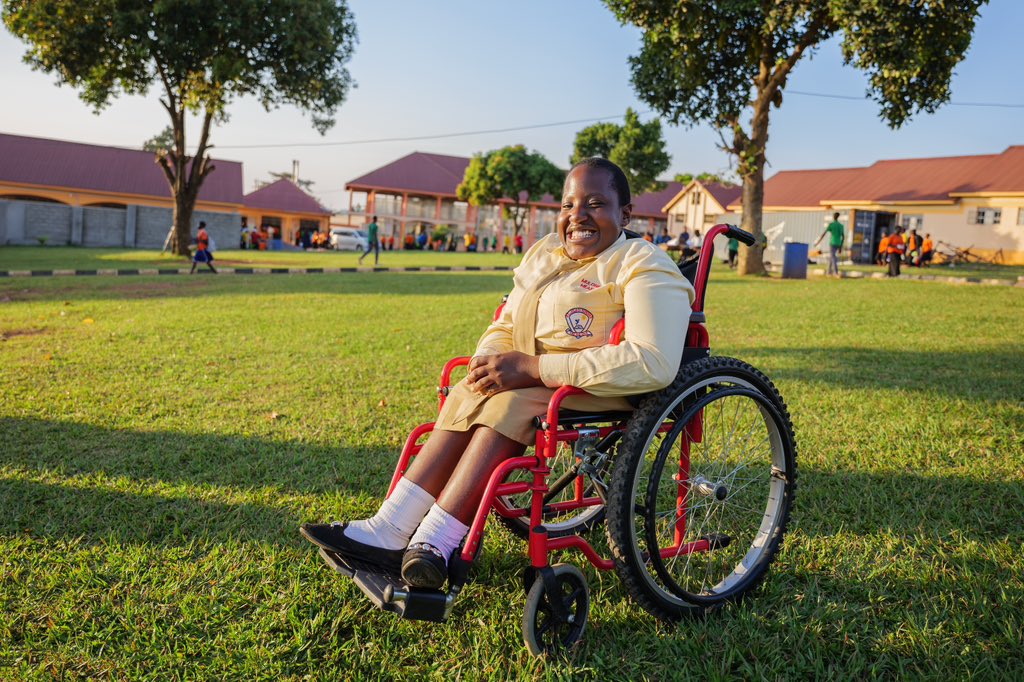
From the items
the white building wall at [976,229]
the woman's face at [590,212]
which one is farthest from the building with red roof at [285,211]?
the woman's face at [590,212]

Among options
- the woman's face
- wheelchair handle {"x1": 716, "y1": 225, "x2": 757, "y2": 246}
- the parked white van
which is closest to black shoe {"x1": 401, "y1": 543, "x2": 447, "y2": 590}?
the woman's face

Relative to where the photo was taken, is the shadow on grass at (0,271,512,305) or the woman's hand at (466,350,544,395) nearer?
the woman's hand at (466,350,544,395)

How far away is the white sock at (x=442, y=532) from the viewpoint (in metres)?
2.15

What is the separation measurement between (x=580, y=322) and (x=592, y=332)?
0.18 feet

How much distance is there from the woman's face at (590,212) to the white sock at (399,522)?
3.25 feet

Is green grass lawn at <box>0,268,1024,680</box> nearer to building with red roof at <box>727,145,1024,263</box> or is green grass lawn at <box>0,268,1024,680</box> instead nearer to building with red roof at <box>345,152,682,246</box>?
building with red roof at <box>727,145,1024,263</box>

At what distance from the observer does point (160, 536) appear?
2.88m

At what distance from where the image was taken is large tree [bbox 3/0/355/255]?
60.6 ft

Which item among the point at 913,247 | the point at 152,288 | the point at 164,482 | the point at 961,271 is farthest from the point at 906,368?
the point at 913,247

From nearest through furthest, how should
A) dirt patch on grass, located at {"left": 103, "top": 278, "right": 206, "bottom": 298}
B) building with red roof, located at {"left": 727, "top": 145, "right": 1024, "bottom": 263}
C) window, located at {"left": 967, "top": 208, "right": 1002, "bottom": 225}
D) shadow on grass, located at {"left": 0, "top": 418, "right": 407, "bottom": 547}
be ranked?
shadow on grass, located at {"left": 0, "top": 418, "right": 407, "bottom": 547} → dirt patch on grass, located at {"left": 103, "top": 278, "right": 206, "bottom": 298} → building with red roof, located at {"left": 727, "top": 145, "right": 1024, "bottom": 263} → window, located at {"left": 967, "top": 208, "right": 1002, "bottom": 225}

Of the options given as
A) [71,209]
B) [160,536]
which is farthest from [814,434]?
[71,209]

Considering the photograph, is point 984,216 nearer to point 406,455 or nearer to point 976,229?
point 976,229

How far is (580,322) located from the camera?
2.48 meters

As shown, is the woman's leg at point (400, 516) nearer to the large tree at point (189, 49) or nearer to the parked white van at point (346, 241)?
the large tree at point (189, 49)
